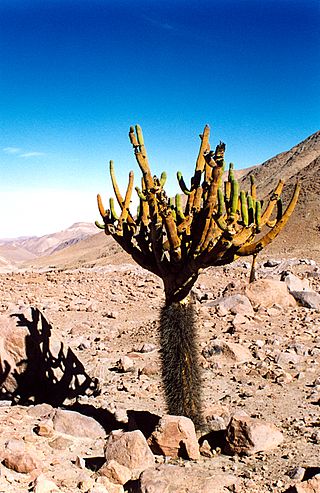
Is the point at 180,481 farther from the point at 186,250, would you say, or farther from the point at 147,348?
the point at 147,348

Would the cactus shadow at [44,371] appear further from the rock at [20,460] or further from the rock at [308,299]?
the rock at [308,299]

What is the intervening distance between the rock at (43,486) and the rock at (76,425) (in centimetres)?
131

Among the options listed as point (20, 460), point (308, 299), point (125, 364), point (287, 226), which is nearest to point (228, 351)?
point (125, 364)

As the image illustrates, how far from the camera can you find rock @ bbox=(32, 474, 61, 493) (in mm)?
3740

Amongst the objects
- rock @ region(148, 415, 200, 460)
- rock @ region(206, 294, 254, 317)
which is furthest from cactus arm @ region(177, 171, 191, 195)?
rock @ region(206, 294, 254, 317)

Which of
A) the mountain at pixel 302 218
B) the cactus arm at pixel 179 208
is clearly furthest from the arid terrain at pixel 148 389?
the mountain at pixel 302 218

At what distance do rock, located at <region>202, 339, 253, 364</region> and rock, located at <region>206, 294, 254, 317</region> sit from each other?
2030 mm

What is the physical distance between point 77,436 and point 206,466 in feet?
4.63

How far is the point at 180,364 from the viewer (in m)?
5.24

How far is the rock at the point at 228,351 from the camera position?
7.95 metres

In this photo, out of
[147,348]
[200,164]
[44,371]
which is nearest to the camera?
[200,164]

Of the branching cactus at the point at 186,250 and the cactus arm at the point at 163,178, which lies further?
the cactus arm at the point at 163,178

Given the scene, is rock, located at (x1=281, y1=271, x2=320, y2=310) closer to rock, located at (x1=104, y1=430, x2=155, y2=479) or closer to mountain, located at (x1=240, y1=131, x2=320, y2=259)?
mountain, located at (x1=240, y1=131, x2=320, y2=259)

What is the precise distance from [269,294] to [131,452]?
7083mm
